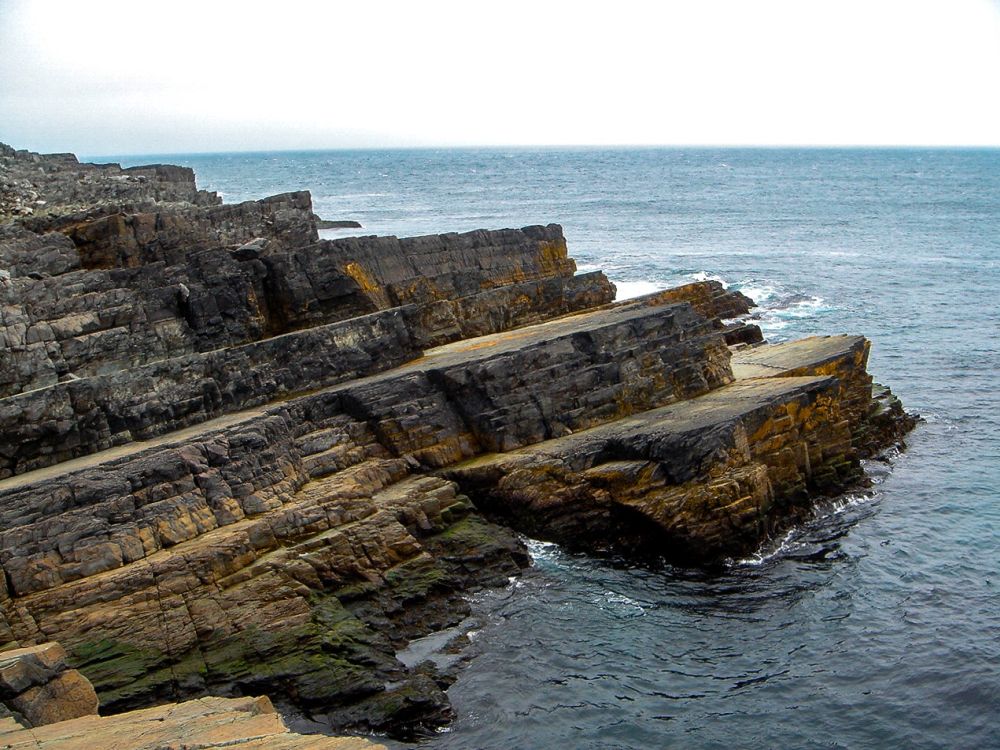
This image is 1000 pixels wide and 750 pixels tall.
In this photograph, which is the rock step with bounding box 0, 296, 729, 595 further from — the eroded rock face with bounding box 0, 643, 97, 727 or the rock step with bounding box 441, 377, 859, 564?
the eroded rock face with bounding box 0, 643, 97, 727

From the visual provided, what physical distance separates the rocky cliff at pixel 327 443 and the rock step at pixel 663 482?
0.07 metres

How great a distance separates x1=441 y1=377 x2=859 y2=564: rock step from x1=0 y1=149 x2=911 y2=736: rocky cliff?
0.07 meters

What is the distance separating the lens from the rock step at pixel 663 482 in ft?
74.4

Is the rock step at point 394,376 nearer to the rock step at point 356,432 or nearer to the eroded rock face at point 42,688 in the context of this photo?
the rock step at point 356,432

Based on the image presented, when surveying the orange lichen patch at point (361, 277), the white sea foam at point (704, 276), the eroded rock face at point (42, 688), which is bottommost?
the eroded rock face at point (42, 688)

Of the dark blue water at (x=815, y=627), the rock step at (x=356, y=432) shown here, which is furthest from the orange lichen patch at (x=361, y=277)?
the dark blue water at (x=815, y=627)

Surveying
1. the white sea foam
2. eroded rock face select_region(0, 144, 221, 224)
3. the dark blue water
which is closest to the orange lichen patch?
eroded rock face select_region(0, 144, 221, 224)

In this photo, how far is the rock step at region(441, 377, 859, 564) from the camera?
2269 centimetres

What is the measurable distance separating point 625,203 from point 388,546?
85470mm

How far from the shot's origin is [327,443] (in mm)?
23516

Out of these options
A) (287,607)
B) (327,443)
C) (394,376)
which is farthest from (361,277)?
(287,607)

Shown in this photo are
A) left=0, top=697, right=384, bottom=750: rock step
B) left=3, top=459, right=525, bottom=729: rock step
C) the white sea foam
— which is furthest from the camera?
the white sea foam

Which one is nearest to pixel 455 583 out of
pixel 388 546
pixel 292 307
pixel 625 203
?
pixel 388 546

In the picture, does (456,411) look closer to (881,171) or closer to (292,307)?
(292,307)
